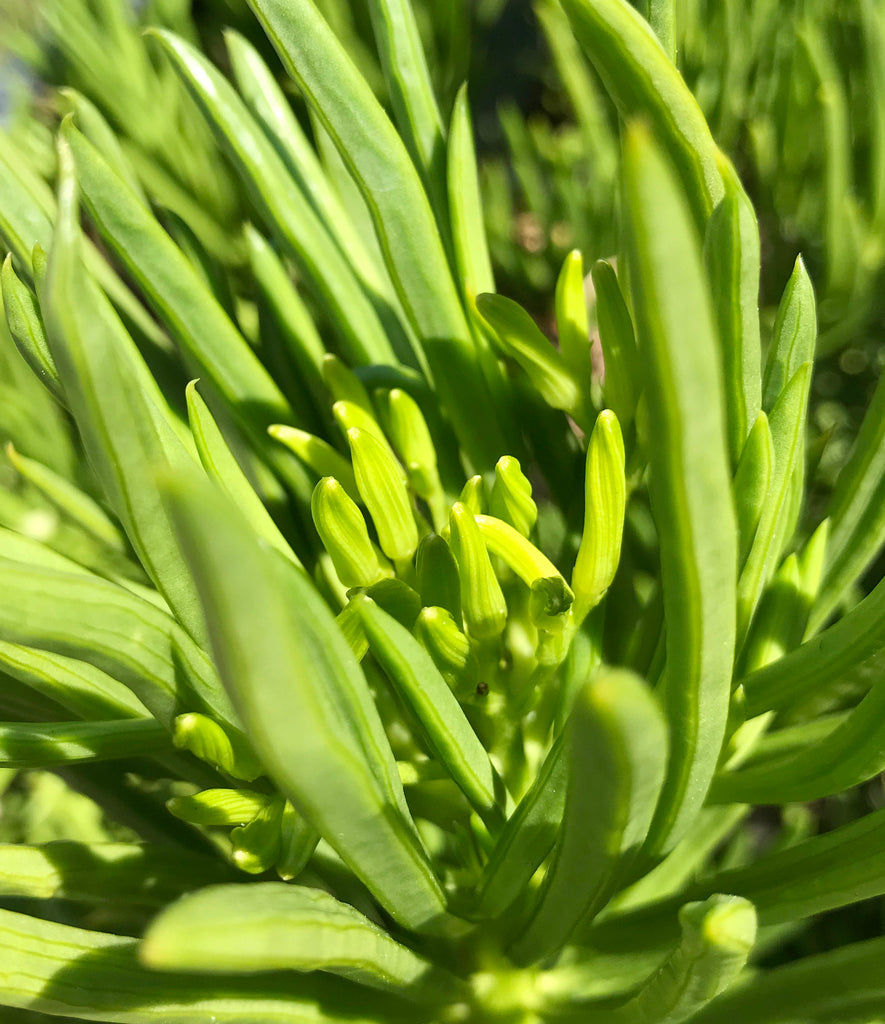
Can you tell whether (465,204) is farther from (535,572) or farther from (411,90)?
(535,572)

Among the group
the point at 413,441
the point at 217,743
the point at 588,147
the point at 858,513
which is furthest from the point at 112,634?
the point at 588,147

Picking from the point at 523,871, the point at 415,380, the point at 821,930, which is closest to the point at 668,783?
the point at 523,871

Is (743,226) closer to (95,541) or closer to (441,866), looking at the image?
(441,866)

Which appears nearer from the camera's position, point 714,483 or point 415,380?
point 714,483

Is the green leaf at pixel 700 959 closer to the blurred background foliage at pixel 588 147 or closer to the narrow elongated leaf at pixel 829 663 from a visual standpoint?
the narrow elongated leaf at pixel 829 663

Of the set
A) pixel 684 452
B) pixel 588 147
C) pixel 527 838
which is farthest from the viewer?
pixel 588 147

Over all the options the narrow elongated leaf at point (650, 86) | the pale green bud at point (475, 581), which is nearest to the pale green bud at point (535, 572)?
the pale green bud at point (475, 581)
